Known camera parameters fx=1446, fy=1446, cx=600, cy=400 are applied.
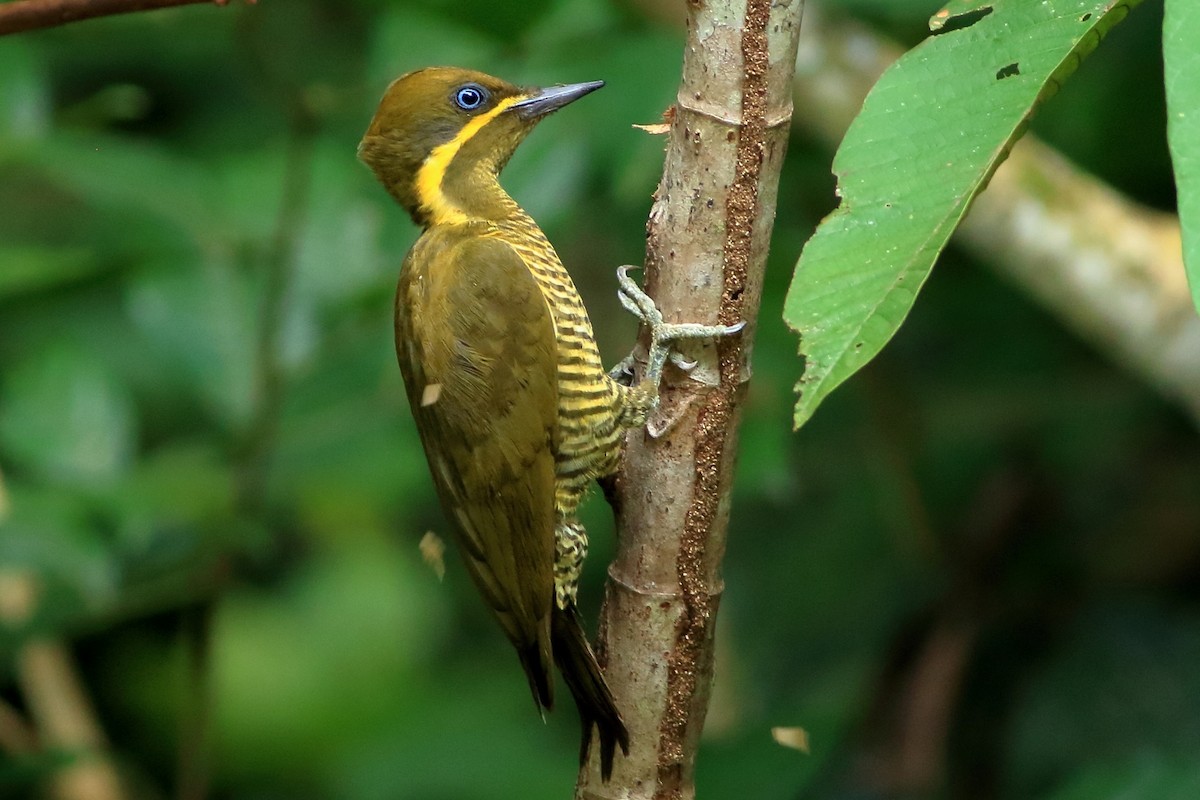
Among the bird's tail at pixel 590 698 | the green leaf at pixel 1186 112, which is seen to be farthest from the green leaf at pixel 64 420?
the green leaf at pixel 1186 112

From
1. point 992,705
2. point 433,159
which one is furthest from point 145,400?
point 992,705

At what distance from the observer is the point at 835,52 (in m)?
3.33

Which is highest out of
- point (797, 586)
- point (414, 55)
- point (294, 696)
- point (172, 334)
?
point (414, 55)

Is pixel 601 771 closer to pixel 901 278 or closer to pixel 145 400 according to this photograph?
pixel 901 278

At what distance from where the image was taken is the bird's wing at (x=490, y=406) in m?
2.32

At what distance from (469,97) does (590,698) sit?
1.15 metres

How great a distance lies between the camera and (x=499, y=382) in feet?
7.79

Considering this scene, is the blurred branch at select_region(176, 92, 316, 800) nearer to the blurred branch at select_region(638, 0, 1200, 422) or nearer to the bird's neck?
the bird's neck

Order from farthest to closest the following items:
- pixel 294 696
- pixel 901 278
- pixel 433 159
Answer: pixel 294 696, pixel 433 159, pixel 901 278

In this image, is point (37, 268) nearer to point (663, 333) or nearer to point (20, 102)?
point (20, 102)

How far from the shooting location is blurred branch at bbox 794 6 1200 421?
9.91 feet

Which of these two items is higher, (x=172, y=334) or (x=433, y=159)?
(x=433, y=159)

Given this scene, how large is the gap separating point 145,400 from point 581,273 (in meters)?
1.45

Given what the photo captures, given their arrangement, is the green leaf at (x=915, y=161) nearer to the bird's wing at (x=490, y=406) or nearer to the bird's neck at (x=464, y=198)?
the bird's wing at (x=490, y=406)
